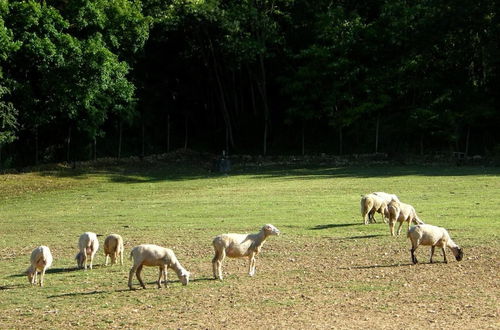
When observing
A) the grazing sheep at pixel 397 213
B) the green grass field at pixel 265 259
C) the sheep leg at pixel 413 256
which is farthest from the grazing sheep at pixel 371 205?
the sheep leg at pixel 413 256

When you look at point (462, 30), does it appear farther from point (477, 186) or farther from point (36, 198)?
point (36, 198)

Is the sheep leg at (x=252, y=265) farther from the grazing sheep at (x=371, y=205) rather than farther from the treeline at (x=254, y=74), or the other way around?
the treeline at (x=254, y=74)

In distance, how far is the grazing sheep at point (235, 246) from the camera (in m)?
17.6

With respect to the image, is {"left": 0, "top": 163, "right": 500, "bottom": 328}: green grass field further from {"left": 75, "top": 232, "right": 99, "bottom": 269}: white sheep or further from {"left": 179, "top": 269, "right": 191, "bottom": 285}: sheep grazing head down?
{"left": 75, "top": 232, "right": 99, "bottom": 269}: white sheep

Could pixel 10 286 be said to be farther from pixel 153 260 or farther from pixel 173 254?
pixel 173 254

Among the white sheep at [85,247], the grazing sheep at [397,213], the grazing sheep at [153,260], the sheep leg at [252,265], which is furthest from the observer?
the grazing sheep at [397,213]

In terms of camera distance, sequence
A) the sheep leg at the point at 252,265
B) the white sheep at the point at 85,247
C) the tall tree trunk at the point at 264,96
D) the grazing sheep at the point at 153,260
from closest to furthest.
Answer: the grazing sheep at the point at 153,260, the sheep leg at the point at 252,265, the white sheep at the point at 85,247, the tall tree trunk at the point at 264,96

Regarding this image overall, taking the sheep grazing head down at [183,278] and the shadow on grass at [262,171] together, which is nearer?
the sheep grazing head down at [183,278]

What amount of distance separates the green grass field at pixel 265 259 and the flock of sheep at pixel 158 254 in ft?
1.19

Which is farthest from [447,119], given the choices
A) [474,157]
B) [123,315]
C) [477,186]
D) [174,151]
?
[123,315]

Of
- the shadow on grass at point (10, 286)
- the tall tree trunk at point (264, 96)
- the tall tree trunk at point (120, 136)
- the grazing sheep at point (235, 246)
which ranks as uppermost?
the tall tree trunk at point (264, 96)

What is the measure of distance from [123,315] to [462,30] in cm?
4670

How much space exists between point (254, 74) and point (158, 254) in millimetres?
48634

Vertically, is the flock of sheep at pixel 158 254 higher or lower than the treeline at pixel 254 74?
lower
